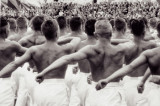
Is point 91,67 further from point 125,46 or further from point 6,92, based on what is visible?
point 6,92

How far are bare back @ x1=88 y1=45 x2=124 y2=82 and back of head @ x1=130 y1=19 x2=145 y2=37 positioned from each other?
0.73 metres

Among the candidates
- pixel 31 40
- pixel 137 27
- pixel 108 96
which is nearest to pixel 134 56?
pixel 137 27

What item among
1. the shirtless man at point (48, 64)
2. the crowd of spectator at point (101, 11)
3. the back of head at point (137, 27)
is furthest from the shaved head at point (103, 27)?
the crowd of spectator at point (101, 11)

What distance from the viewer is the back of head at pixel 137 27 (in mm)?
5801

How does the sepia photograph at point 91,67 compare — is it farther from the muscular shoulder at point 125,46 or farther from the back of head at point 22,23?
the back of head at point 22,23

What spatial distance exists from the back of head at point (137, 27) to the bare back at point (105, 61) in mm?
732

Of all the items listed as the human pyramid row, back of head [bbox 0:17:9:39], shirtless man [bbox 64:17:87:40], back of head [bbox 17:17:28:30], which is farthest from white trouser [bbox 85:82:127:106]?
back of head [bbox 17:17:28:30]

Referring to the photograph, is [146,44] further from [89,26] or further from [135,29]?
[89,26]

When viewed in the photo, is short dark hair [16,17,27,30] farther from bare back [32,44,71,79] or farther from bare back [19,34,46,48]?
bare back [32,44,71,79]

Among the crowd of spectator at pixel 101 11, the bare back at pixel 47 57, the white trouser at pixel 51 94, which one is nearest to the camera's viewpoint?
the white trouser at pixel 51 94

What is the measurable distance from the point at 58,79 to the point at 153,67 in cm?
147

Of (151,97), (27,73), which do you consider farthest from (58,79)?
(27,73)

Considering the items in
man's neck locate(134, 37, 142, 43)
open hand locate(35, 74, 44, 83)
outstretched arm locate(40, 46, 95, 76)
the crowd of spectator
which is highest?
outstretched arm locate(40, 46, 95, 76)

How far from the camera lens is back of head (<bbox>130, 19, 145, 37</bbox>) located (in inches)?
228
